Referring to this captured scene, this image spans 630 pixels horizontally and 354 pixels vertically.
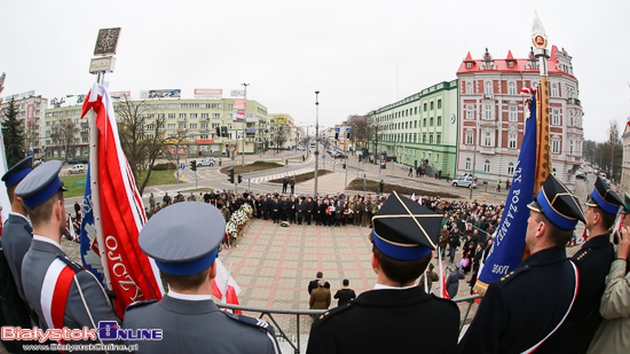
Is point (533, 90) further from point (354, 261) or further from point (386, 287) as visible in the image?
point (354, 261)

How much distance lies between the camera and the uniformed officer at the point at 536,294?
2197 mm

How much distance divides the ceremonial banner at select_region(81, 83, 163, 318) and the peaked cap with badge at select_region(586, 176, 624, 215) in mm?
4128

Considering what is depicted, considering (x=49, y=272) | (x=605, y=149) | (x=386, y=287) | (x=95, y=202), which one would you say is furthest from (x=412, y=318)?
(x=605, y=149)

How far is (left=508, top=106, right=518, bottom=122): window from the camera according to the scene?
46241mm

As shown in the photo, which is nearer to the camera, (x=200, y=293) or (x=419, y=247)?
(x=200, y=293)

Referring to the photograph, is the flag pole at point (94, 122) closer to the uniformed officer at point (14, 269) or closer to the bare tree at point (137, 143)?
the uniformed officer at point (14, 269)

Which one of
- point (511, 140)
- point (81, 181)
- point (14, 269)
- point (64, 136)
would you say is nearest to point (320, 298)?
point (14, 269)

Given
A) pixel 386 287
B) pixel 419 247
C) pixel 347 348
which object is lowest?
pixel 347 348

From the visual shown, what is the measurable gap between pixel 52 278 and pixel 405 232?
86.8 inches

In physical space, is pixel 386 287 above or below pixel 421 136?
below

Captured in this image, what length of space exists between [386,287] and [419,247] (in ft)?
1.01

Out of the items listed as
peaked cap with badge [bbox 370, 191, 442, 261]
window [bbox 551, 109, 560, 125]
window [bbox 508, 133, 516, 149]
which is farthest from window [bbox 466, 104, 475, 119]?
peaked cap with badge [bbox 370, 191, 442, 261]

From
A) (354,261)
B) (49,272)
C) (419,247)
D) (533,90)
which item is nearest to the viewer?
(419,247)

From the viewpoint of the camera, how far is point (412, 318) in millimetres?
1793
